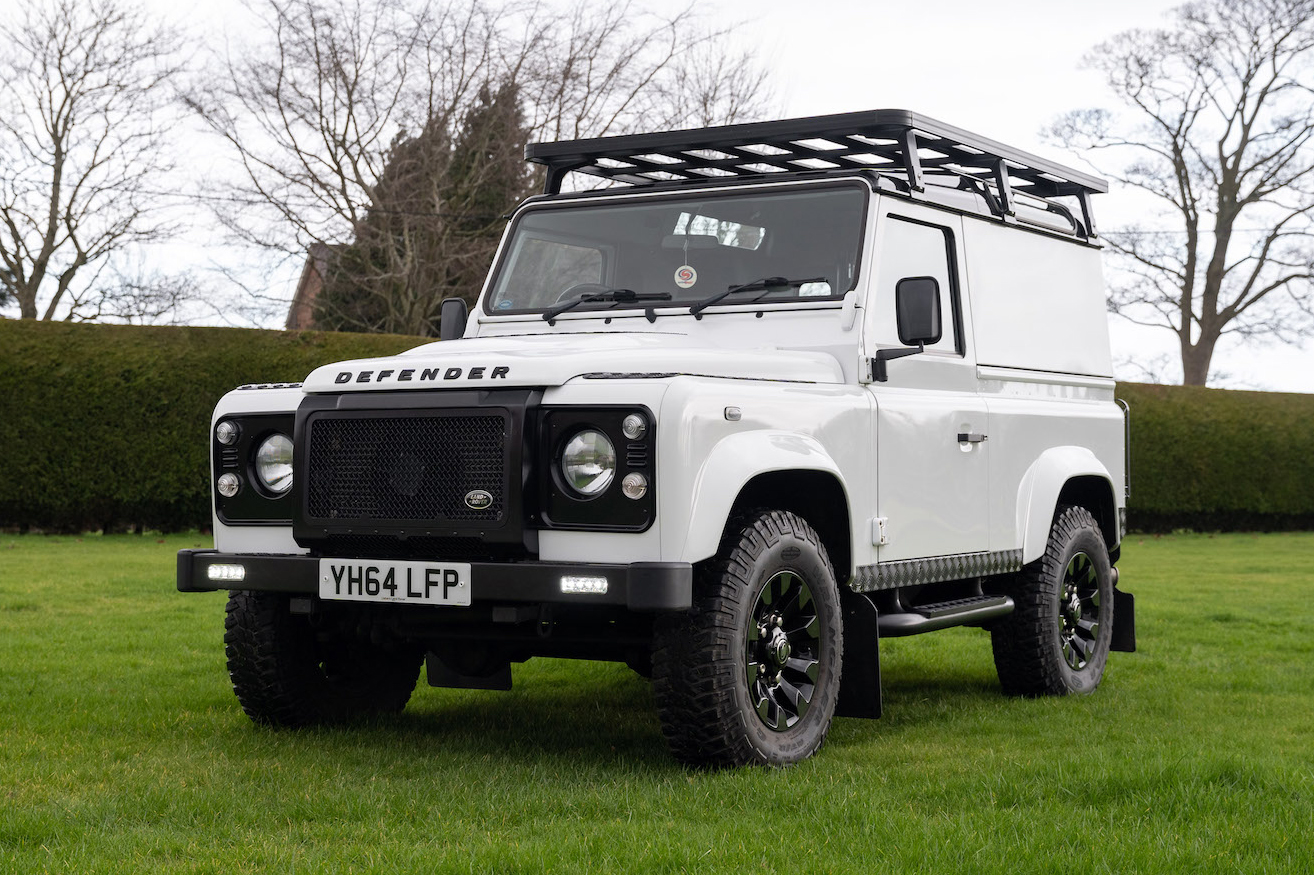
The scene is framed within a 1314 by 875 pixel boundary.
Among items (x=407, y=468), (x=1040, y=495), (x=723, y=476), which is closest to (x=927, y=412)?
(x=1040, y=495)

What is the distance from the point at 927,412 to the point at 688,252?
125cm

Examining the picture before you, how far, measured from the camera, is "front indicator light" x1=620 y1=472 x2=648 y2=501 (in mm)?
4824

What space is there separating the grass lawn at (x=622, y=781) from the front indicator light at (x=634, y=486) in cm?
97

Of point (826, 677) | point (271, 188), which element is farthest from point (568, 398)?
point (271, 188)

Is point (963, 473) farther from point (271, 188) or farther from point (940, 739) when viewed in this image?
point (271, 188)

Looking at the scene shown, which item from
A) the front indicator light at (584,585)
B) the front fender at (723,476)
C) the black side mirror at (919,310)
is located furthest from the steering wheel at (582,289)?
the front indicator light at (584,585)

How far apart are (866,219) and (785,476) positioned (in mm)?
1362

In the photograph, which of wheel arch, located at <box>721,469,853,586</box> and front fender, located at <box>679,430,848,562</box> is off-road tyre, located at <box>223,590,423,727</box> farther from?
front fender, located at <box>679,430,848,562</box>

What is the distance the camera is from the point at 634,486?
4844mm

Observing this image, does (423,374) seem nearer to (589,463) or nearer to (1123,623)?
(589,463)

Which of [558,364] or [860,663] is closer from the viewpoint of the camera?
[558,364]

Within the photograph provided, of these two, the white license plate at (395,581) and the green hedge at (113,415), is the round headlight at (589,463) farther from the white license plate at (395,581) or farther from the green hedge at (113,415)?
the green hedge at (113,415)

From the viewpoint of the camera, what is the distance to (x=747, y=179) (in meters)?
6.60

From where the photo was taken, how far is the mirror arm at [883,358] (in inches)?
240
